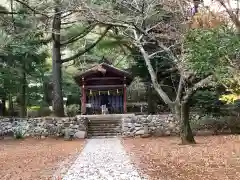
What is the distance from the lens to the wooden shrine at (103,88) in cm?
Result: 2539

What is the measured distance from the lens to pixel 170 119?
21.3 meters

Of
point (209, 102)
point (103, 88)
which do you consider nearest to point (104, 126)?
point (103, 88)

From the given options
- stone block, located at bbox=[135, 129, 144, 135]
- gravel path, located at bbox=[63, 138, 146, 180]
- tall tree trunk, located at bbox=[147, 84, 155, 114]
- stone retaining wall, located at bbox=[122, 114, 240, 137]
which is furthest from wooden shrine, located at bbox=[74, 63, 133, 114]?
gravel path, located at bbox=[63, 138, 146, 180]

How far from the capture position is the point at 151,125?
21.2m

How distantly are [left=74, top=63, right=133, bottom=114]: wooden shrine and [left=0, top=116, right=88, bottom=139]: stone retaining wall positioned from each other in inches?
181

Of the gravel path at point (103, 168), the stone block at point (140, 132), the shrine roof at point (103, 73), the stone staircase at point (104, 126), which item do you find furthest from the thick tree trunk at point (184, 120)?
the shrine roof at point (103, 73)

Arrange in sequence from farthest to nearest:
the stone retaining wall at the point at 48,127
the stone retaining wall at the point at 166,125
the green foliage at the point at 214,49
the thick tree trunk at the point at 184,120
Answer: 1. the stone retaining wall at the point at 48,127
2. the stone retaining wall at the point at 166,125
3. the thick tree trunk at the point at 184,120
4. the green foliage at the point at 214,49

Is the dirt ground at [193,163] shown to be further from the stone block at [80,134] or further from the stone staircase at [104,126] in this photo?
the stone staircase at [104,126]

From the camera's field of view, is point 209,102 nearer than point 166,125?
No

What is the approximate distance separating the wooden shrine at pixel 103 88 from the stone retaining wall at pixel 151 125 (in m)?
4.65

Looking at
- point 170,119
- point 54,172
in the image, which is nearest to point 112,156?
point 54,172

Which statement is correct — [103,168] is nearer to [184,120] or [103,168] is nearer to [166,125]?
[184,120]

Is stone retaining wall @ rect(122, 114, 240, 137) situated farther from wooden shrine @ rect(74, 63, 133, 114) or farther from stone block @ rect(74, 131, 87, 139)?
wooden shrine @ rect(74, 63, 133, 114)

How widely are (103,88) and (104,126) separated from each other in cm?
512
